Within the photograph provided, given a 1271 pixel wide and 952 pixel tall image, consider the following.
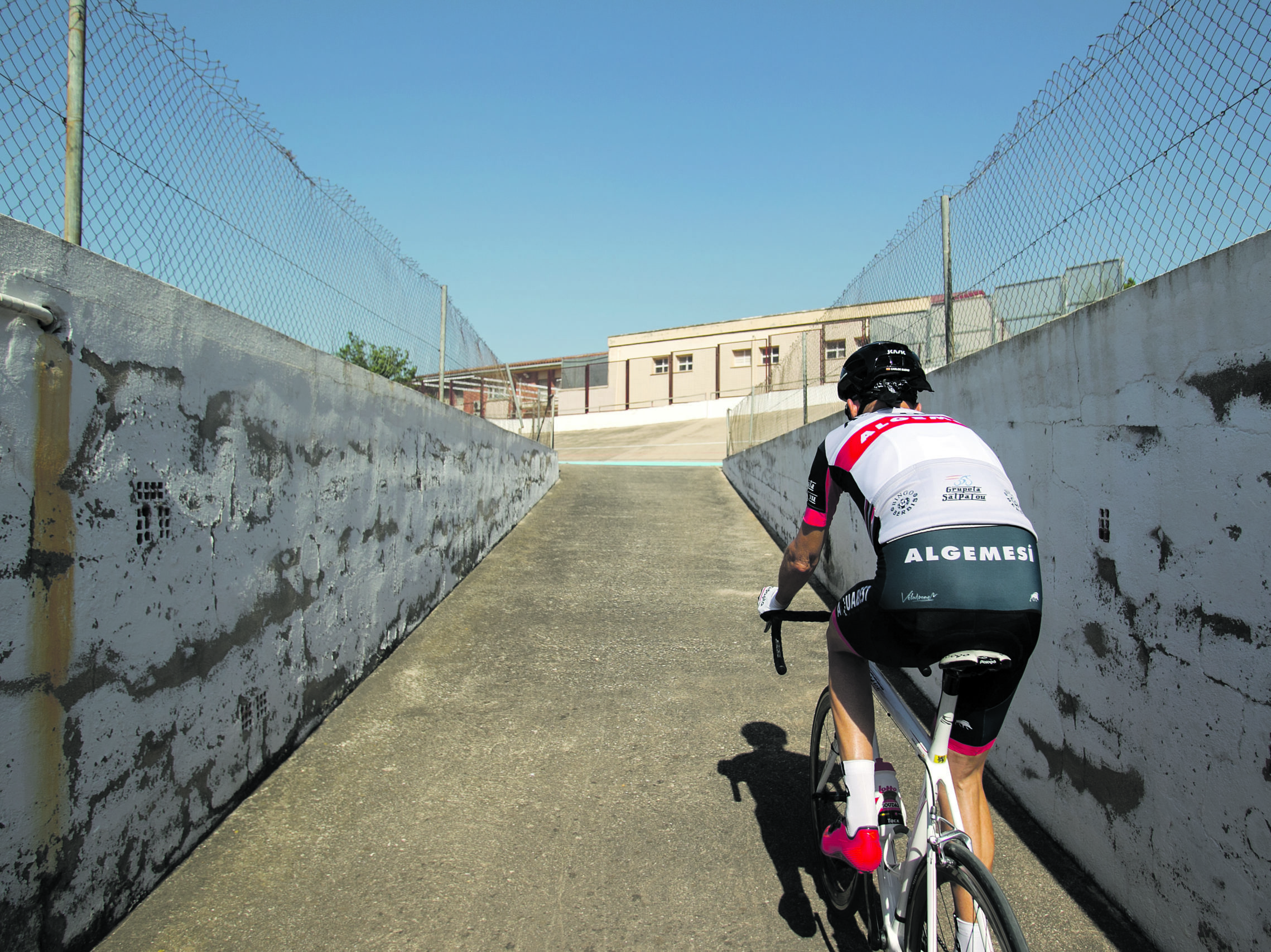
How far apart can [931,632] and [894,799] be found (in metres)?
0.66

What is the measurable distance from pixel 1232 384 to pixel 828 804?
1820 mm

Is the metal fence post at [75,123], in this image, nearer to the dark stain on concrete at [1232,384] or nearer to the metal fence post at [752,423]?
the dark stain on concrete at [1232,384]

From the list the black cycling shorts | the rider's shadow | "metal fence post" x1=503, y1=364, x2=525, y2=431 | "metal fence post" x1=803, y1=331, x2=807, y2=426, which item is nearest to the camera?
the black cycling shorts

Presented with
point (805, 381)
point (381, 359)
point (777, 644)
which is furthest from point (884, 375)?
point (805, 381)

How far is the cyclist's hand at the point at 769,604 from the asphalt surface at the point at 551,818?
100 cm

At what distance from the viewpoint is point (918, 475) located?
6.62ft

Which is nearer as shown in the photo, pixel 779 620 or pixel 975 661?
pixel 975 661

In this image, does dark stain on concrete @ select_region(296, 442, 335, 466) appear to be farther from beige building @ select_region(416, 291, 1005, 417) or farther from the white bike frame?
beige building @ select_region(416, 291, 1005, 417)

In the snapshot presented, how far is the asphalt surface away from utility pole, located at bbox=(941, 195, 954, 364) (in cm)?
215

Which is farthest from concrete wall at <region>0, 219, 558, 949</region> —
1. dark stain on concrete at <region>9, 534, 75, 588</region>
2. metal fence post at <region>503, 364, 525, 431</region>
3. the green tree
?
metal fence post at <region>503, 364, 525, 431</region>

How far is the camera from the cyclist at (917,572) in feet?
6.18

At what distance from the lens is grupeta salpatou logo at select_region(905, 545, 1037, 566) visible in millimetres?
1894

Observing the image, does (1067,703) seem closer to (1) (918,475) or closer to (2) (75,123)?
(1) (918,475)

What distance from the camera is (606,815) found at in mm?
3213
